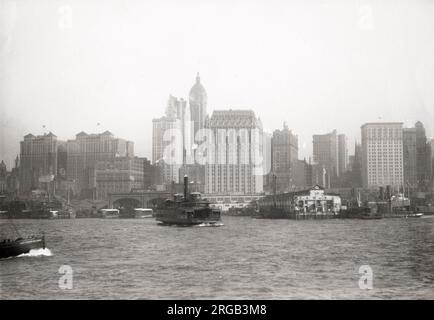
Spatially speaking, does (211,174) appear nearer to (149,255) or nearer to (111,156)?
(111,156)

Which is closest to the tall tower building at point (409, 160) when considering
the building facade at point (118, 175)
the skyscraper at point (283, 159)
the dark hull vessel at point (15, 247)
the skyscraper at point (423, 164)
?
the skyscraper at point (423, 164)

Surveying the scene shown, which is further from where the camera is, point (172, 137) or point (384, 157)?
point (384, 157)

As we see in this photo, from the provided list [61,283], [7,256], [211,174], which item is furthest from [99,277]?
[211,174]

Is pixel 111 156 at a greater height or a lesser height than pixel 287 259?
greater

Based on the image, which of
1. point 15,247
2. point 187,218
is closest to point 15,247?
point 15,247

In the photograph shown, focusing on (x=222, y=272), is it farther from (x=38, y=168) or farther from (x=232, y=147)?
(x=38, y=168)

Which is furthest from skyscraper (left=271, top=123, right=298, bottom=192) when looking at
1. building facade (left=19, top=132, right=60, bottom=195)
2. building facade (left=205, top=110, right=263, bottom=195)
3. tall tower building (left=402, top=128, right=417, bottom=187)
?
building facade (left=19, top=132, right=60, bottom=195)
